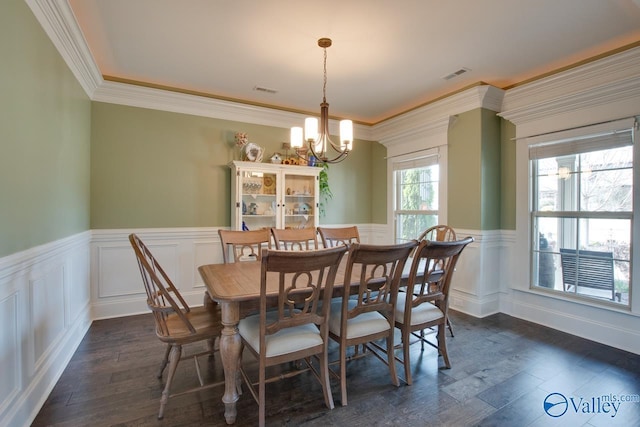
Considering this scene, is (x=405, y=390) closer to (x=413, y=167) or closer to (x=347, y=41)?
(x=347, y=41)

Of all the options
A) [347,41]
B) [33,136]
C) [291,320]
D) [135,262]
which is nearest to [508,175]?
[347,41]

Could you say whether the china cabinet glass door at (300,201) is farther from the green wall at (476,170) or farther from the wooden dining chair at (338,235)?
the green wall at (476,170)

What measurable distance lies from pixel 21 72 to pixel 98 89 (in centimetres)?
187

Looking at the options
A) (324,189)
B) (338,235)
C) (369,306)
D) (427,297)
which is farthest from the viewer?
(324,189)

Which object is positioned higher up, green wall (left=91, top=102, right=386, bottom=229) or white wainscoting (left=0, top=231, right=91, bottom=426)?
green wall (left=91, top=102, right=386, bottom=229)

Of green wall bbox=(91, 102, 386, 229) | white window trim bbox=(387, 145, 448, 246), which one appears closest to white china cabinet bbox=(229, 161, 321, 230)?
green wall bbox=(91, 102, 386, 229)

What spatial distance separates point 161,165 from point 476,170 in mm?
3741

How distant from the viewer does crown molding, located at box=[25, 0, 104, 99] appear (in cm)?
195

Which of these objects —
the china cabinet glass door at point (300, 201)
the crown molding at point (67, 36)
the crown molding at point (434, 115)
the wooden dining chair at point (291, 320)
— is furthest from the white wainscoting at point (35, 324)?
the crown molding at point (434, 115)

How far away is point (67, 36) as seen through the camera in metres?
2.29

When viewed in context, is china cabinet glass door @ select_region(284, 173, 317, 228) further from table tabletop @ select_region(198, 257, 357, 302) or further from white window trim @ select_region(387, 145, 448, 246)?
table tabletop @ select_region(198, 257, 357, 302)

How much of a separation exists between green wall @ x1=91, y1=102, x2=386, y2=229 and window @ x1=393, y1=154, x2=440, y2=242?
1937 mm

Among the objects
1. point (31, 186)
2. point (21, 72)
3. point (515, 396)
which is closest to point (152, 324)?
point (31, 186)

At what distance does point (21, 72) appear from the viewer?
1728 millimetres
